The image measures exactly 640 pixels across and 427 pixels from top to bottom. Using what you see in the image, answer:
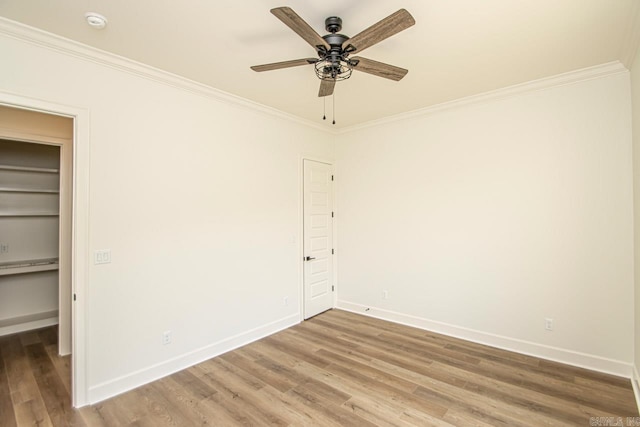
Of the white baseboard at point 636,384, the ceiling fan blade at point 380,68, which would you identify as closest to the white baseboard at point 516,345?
the white baseboard at point 636,384

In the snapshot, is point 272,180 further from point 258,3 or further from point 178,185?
point 258,3

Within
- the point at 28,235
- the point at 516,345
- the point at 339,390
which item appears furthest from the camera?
the point at 28,235

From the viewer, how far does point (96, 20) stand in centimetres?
204

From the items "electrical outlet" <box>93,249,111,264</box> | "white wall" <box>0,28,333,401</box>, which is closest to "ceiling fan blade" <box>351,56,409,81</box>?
"white wall" <box>0,28,333,401</box>

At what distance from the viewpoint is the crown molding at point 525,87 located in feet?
9.04

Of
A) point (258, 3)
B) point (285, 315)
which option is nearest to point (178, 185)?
point (258, 3)

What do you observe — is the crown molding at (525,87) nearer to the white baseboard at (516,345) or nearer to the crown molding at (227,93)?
the crown molding at (227,93)

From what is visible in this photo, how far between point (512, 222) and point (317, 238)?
2605mm

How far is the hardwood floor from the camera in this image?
2.22m

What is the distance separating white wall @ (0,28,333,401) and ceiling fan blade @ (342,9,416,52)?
1.97 meters

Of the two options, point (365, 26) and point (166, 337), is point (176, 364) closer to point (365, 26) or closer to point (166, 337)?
point (166, 337)

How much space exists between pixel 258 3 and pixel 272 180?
2209mm

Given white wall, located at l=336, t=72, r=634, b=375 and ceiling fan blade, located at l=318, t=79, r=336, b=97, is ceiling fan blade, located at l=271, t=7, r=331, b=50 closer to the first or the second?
ceiling fan blade, located at l=318, t=79, r=336, b=97

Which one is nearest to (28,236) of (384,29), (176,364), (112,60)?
(176,364)
